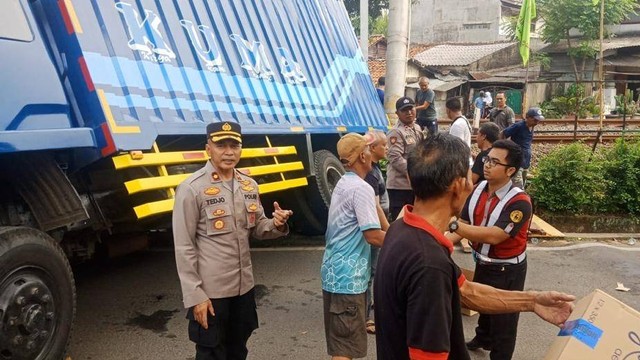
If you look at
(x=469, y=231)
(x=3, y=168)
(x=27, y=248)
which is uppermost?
(x=3, y=168)

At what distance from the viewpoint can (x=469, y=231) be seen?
2.75 m

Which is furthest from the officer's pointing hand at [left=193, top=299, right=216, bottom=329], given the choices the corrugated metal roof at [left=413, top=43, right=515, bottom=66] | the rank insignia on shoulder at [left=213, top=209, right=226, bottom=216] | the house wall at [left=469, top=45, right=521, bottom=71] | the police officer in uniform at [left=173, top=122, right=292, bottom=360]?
the corrugated metal roof at [left=413, top=43, right=515, bottom=66]

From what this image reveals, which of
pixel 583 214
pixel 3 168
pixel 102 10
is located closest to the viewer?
pixel 3 168

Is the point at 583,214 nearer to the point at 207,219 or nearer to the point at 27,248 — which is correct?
the point at 207,219

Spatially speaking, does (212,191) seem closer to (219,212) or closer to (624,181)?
(219,212)

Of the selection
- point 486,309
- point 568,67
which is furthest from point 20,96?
point 568,67

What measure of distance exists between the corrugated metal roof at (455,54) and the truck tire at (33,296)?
2488 centimetres

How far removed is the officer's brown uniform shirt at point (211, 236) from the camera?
98.0 inches

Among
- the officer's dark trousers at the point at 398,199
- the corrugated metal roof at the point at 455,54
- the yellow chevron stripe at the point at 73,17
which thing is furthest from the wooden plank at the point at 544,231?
the corrugated metal roof at the point at 455,54

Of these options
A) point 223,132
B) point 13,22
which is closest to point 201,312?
point 223,132

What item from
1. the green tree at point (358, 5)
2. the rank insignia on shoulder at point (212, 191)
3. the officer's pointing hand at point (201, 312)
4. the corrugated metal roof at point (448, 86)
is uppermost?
the green tree at point (358, 5)

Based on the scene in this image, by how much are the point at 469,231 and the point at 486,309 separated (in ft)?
3.07

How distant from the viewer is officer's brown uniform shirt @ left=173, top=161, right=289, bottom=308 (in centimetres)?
249

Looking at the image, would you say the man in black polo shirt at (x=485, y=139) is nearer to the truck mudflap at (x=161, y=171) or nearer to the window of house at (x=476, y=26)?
the truck mudflap at (x=161, y=171)
